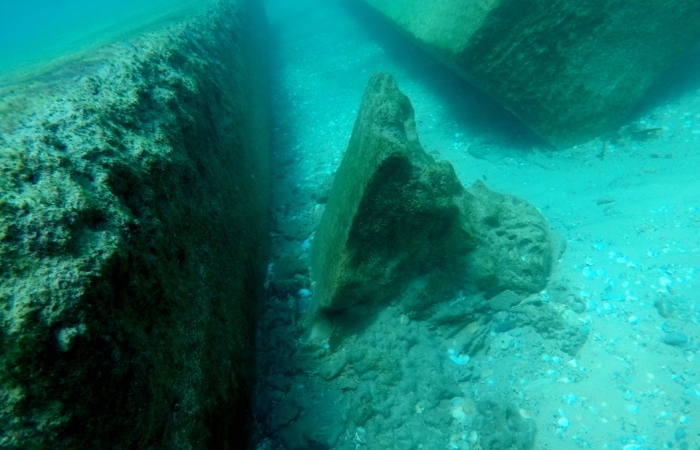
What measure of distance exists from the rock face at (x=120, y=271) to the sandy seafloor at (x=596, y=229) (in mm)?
1246

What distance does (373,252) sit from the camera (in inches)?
108

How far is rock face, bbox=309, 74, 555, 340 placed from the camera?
250 centimetres

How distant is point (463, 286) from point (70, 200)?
281 cm

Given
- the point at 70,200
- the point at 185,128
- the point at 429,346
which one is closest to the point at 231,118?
the point at 185,128

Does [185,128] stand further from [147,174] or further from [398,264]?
[398,264]

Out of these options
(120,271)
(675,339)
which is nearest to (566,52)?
(675,339)

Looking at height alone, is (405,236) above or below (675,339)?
above

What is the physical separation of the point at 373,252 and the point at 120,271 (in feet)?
5.76

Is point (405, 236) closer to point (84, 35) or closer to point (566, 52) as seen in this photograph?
point (566, 52)

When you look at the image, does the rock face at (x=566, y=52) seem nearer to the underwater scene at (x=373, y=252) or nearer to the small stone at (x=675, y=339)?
the underwater scene at (x=373, y=252)

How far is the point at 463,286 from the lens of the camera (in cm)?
313

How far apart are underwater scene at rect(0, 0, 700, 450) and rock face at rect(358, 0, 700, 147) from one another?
0.03 m

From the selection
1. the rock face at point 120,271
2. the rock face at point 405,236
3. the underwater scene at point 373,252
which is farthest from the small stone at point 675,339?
the rock face at point 120,271

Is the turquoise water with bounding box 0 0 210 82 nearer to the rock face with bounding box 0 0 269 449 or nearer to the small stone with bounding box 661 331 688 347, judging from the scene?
the rock face with bounding box 0 0 269 449
